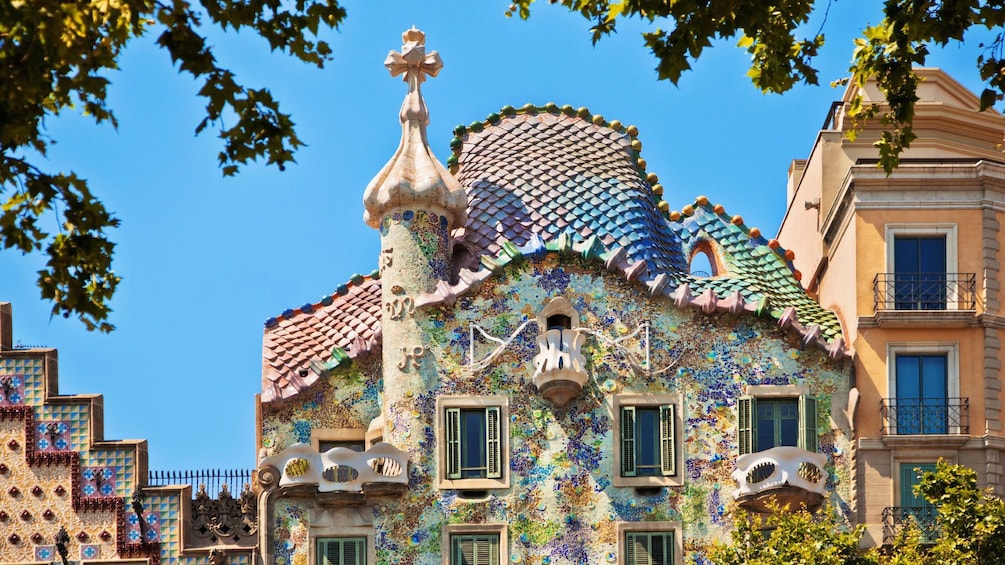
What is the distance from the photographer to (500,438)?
133ft

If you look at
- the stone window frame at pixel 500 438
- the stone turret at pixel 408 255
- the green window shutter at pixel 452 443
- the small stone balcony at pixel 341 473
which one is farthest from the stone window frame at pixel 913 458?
the small stone balcony at pixel 341 473

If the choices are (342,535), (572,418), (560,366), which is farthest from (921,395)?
(342,535)

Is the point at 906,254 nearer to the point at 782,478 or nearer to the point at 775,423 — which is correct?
the point at 775,423

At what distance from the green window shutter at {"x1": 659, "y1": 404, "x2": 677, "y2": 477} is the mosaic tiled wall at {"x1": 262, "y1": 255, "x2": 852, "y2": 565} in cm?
24

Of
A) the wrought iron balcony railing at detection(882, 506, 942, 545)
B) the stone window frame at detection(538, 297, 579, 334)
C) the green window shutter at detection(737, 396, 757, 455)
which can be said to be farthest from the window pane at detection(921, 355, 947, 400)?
the stone window frame at detection(538, 297, 579, 334)

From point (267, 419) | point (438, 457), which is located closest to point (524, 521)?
point (438, 457)

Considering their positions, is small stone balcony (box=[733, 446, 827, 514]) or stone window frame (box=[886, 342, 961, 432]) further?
stone window frame (box=[886, 342, 961, 432])

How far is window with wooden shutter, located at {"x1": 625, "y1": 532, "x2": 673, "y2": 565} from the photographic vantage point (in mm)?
40188

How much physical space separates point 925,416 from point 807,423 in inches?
72.2

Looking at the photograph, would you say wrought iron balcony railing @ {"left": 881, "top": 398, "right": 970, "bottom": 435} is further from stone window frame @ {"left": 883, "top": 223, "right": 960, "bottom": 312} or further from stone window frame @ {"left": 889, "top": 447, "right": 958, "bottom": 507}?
stone window frame @ {"left": 883, "top": 223, "right": 960, "bottom": 312}

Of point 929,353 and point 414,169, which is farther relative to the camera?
point 414,169

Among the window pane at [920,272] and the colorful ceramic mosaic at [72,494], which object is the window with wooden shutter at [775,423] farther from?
the colorful ceramic mosaic at [72,494]

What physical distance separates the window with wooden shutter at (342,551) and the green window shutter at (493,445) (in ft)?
7.40

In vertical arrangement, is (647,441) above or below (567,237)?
below
